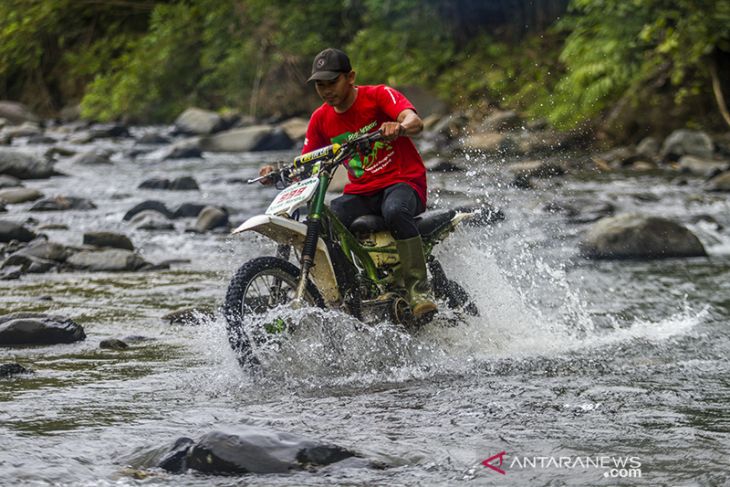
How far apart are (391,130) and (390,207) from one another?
70cm

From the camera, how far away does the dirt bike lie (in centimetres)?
619

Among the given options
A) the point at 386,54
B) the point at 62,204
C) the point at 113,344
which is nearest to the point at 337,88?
the point at 113,344

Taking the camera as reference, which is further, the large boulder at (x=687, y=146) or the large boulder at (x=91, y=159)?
the large boulder at (x=91, y=159)

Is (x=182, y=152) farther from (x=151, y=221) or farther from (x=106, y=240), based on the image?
(x=106, y=240)

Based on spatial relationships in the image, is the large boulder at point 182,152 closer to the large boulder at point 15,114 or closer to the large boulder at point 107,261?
the large boulder at point 15,114

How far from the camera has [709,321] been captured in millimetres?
8258

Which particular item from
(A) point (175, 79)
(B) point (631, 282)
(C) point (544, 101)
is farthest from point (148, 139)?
(B) point (631, 282)

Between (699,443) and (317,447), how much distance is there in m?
1.63

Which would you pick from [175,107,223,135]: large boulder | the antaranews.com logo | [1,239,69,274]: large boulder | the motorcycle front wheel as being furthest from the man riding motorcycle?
[175,107,223,135]: large boulder

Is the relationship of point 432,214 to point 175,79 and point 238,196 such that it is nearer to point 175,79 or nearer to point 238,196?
point 238,196

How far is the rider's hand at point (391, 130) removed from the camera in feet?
20.4

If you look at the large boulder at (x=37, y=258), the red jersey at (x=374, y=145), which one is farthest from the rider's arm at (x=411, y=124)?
the large boulder at (x=37, y=258)

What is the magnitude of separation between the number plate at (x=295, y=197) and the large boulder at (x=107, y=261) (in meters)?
4.63

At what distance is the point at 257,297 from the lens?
247 inches
